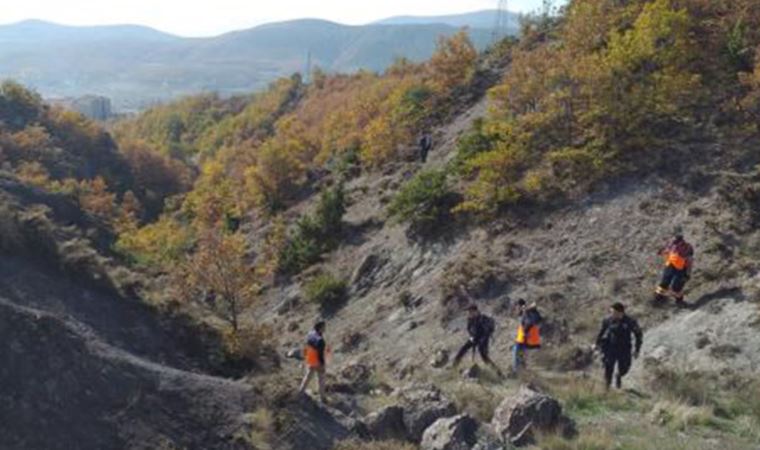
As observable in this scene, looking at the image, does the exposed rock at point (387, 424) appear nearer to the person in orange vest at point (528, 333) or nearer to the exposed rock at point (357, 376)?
the exposed rock at point (357, 376)

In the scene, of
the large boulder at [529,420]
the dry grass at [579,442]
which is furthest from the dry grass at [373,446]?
the dry grass at [579,442]

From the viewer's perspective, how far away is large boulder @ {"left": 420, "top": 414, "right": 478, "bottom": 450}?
10547 millimetres

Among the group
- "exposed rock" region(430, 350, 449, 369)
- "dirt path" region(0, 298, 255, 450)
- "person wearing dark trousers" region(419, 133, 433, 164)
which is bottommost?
"exposed rock" region(430, 350, 449, 369)

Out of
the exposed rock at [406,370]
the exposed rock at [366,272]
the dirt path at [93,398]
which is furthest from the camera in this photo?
the exposed rock at [366,272]

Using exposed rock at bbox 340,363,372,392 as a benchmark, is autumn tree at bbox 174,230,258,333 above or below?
above

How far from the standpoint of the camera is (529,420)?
1119 centimetres

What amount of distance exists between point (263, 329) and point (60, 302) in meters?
4.64

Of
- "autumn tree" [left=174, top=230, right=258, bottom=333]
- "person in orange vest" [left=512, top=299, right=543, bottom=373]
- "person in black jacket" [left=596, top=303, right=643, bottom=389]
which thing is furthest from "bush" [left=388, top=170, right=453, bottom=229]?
"person in black jacket" [left=596, top=303, right=643, bottom=389]

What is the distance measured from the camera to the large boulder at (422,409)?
11258 mm

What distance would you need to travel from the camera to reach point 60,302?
14078 mm

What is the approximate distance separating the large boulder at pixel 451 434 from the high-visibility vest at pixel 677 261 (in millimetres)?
8384


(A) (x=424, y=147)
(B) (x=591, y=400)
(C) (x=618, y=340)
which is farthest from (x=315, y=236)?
(B) (x=591, y=400)

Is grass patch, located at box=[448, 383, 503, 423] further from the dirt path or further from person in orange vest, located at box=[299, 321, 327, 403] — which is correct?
the dirt path

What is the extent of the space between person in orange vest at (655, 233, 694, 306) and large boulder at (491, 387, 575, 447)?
7.34 meters
